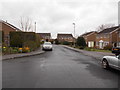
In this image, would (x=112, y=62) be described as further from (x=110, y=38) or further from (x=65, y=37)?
(x=65, y=37)

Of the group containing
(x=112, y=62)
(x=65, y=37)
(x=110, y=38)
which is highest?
(x=65, y=37)

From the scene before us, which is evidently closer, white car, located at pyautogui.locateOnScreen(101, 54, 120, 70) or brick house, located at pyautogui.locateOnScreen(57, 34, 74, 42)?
white car, located at pyautogui.locateOnScreen(101, 54, 120, 70)

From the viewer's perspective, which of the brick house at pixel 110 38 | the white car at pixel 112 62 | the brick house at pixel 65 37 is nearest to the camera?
the white car at pixel 112 62

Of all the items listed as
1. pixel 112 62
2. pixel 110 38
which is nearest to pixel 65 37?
pixel 110 38

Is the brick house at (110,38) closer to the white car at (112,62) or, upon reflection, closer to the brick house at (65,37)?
the white car at (112,62)

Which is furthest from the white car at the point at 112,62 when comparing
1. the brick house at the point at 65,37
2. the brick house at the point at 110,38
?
the brick house at the point at 65,37

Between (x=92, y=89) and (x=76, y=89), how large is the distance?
0.56 metres

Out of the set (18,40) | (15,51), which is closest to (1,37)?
(18,40)

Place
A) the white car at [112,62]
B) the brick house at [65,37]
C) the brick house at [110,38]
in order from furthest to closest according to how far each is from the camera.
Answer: the brick house at [65,37]
the brick house at [110,38]
the white car at [112,62]

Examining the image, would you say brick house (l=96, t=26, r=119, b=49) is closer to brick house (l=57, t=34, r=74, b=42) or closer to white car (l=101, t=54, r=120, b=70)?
white car (l=101, t=54, r=120, b=70)

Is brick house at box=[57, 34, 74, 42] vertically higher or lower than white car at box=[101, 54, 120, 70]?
higher

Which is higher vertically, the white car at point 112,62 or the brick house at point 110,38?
the brick house at point 110,38

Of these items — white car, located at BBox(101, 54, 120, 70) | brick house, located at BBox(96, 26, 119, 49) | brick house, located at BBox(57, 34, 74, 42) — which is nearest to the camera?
white car, located at BBox(101, 54, 120, 70)

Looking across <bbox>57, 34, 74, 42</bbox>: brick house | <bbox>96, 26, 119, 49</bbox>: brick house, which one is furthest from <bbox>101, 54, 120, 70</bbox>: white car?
<bbox>57, 34, 74, 42</bbox>: brick house
